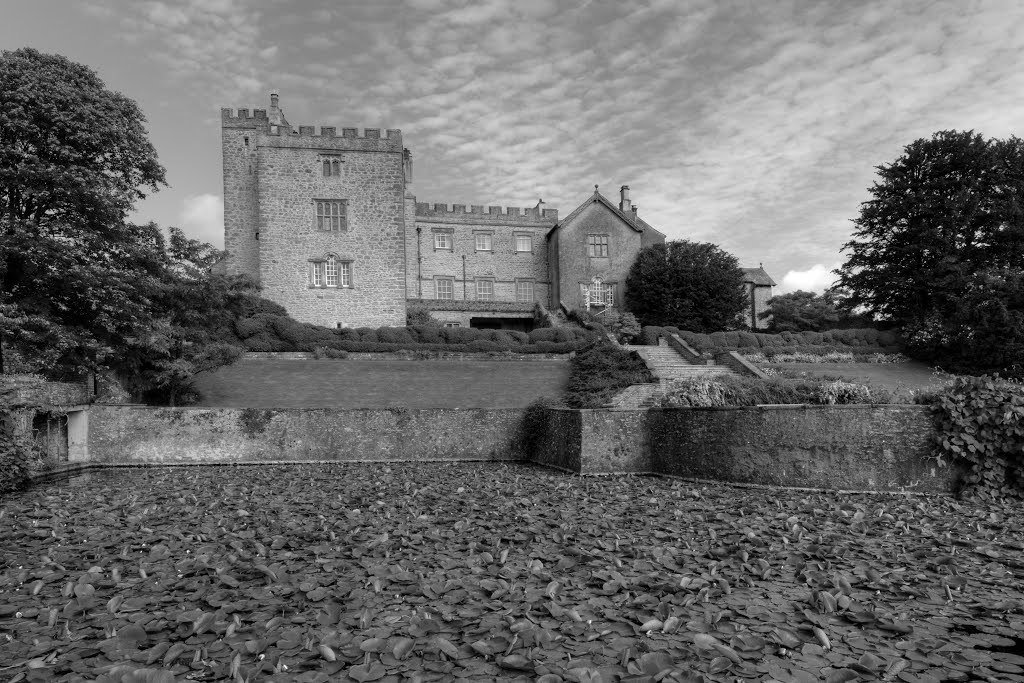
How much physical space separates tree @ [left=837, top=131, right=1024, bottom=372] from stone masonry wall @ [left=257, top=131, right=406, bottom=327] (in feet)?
84.6

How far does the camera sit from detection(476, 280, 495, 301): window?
44.2 metres

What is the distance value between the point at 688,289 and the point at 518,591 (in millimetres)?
35962

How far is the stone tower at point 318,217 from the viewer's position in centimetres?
3366

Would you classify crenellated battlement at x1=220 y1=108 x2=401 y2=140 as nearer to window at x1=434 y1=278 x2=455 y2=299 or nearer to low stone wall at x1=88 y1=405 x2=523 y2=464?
window at x1=434 y1=278 x2=455 y2=299

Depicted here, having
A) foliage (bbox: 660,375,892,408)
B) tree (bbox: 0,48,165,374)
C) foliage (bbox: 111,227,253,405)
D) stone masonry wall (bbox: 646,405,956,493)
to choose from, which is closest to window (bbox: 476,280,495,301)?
foliage (bbox: 111,227,253,405)

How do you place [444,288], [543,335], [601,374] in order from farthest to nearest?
1. [444,288]
2. [543,335]
3. [601,374]

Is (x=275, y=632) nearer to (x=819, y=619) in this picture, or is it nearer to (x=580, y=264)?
(x=819, y=619)

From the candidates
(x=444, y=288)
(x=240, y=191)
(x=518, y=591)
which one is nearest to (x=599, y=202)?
(x=444, y=288)

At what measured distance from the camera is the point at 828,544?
21.9 ft

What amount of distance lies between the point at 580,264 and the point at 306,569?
38.5 m

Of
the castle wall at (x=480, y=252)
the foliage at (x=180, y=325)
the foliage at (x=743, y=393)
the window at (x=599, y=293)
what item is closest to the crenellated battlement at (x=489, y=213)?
the castle wall at (x=480, y=252)

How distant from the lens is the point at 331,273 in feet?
112

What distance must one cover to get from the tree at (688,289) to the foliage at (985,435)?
28977mm

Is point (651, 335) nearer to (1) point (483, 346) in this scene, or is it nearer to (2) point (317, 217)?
(1) point (483, 346)
